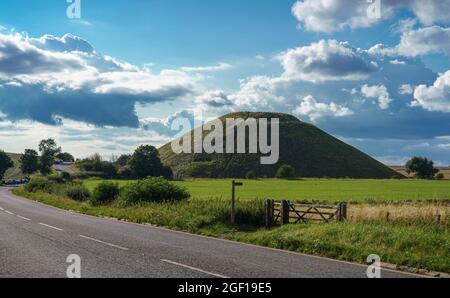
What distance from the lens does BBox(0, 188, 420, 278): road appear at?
1063 centimetres

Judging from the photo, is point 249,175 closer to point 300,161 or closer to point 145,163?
point 300,161

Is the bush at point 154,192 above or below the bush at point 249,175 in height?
above

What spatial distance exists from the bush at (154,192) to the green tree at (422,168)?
463ft

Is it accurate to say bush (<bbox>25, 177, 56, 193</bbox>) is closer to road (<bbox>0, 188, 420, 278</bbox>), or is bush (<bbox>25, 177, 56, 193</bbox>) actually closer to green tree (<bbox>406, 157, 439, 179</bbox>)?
road (<bbox>0, 188, 420, 278</bbox>)

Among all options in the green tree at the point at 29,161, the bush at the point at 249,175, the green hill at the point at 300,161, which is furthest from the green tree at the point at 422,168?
the green tree at the point at 29,161

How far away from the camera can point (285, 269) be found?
11398 millimetres

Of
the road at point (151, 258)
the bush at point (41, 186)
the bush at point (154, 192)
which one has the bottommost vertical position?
the bush at point (41, 186)

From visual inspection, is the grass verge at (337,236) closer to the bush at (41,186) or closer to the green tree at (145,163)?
the bush at (41,186)

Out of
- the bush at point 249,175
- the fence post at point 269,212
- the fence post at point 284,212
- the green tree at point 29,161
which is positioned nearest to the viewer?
the fence post at point 284,212

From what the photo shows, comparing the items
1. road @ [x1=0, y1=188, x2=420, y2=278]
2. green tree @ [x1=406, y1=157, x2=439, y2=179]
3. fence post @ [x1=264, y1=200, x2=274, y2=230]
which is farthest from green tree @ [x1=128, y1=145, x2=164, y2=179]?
road @ [x1=0, y1=188, x2=420, y2=278]

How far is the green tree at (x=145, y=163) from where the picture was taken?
140 metres

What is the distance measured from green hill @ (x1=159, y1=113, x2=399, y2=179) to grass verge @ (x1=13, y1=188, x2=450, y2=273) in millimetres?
125938
